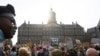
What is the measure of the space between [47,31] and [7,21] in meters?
112

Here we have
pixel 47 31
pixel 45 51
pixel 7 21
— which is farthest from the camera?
pixel 47 31

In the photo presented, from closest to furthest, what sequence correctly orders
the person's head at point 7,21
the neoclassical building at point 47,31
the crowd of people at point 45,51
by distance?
the person's head at point 7,21, the crowd of people at point 45,51, the neoclassical building at point 47,31

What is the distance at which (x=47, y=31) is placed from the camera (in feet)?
372

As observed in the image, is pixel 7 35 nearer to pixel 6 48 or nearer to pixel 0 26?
pixel 0 26

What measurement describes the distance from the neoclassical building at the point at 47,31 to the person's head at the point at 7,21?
109 meters

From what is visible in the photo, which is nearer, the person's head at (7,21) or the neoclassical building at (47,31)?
the person's head at (7,21)

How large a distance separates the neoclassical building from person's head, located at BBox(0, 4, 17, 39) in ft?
358

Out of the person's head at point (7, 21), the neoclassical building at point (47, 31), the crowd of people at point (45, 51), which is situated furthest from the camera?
the neoclassical building at point (47, 31)

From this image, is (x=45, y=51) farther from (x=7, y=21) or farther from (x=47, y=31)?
(x=47, y=31)

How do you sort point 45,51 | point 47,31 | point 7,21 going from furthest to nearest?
point 47,31 → point 45,51 → point 7,21

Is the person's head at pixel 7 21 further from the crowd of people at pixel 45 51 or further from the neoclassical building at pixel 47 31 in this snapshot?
the neoclassical building at pixel 47 31

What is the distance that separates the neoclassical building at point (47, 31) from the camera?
111812 millimetres

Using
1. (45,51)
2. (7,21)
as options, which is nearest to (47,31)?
(45,51)

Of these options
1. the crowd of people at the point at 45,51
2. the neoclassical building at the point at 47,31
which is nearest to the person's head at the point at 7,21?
the crowd of people at the point at 45,51
